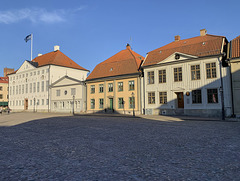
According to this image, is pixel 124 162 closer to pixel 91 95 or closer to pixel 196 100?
pixel 196 100

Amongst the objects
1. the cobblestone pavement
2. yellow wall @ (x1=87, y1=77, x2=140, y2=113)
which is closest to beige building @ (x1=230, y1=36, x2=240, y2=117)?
yellow wall @ (x1=87, y1=77, x2=140, y2=113)

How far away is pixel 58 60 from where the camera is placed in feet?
155

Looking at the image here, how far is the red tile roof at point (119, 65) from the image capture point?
31.2m

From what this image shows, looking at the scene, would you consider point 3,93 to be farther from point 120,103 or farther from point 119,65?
point 120,103

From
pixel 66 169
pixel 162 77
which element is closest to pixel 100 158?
pixel 66 169

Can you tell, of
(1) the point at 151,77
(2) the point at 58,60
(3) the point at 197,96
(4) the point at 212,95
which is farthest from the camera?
(2) the point at 58,60

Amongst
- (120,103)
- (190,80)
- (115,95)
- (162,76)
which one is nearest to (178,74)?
(190,80)

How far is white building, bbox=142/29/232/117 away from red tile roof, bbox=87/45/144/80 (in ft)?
9.84

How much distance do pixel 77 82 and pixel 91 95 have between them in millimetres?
4694

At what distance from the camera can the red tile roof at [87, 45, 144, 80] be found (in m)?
31.2

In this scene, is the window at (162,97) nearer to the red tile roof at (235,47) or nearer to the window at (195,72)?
the window at (195,72)

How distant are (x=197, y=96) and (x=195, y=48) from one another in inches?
258

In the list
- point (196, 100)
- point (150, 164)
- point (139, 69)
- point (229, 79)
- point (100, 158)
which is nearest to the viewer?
point (150, 164)

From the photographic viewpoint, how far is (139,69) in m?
30.1
